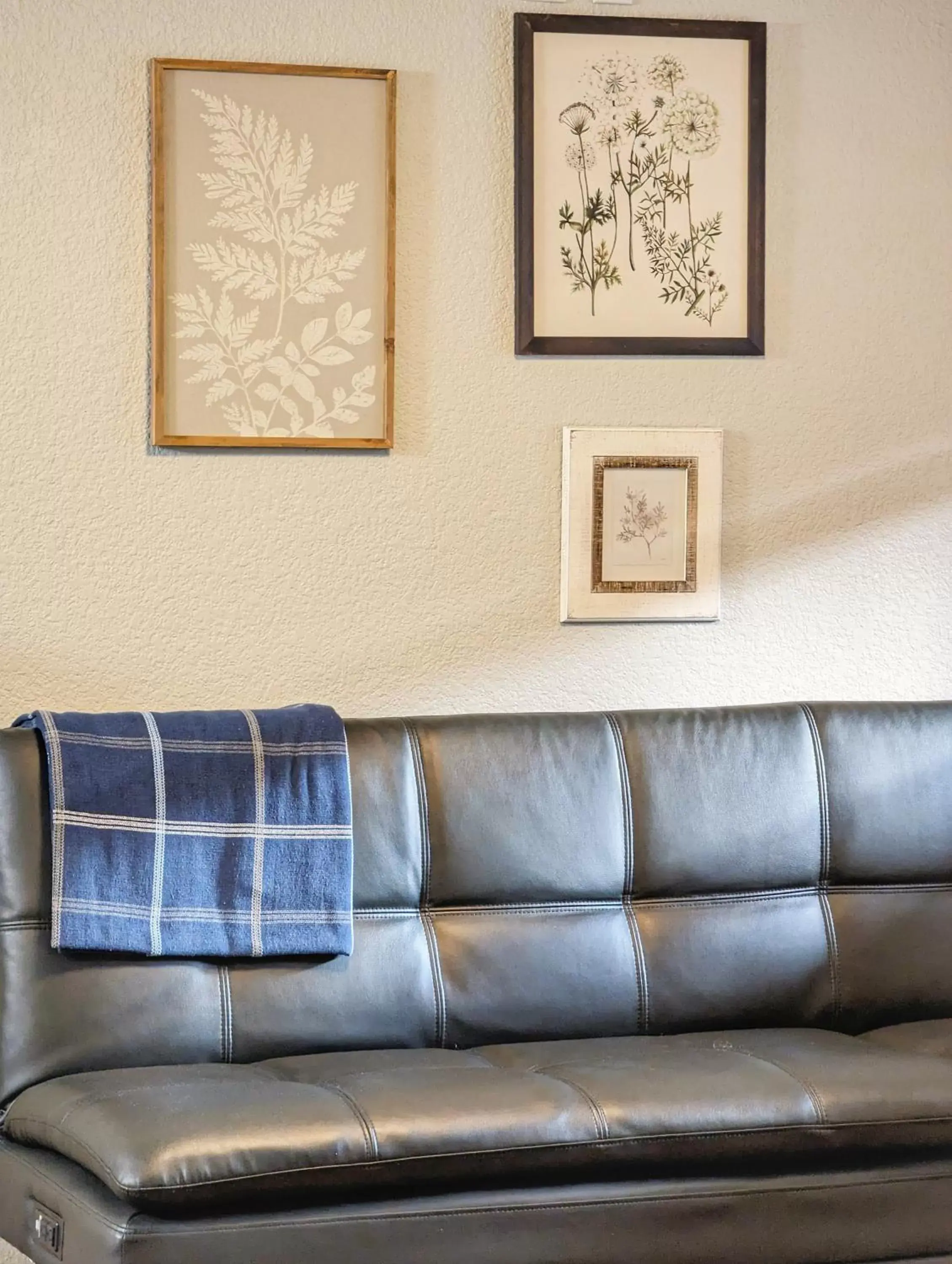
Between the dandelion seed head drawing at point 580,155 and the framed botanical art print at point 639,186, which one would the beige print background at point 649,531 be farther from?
the dandelion seed head drawing at point 580,155

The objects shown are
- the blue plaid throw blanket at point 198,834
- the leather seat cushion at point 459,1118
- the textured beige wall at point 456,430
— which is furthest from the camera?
the textured beige wall at point 456,430

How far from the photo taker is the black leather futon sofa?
1.63 meters

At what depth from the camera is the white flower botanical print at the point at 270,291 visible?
241cm

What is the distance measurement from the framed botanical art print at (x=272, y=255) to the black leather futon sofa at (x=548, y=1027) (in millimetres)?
600

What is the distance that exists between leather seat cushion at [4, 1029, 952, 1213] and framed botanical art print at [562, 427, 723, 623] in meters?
0.86

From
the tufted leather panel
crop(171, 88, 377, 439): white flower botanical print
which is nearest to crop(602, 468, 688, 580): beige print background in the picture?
the tufted leather panel

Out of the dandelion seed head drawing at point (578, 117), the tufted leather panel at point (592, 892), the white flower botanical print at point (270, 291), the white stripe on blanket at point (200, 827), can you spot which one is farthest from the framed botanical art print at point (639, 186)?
the white stripe on blanket at point (200, 827)

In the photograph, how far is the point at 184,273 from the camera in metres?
2.40

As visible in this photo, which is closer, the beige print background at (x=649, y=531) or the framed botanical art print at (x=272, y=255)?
the framed botanical art print at (x=272, y=255)

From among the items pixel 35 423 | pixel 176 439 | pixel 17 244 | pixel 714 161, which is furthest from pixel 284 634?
pixel 714 161

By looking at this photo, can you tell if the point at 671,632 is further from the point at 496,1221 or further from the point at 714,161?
the point at 496,1221

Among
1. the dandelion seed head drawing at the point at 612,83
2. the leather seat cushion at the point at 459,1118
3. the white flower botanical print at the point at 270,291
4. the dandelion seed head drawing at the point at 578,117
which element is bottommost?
the leather seat cushion at the point at 459,1118

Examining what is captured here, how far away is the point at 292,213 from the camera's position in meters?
2.43

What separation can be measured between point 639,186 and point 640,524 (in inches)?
22.7
